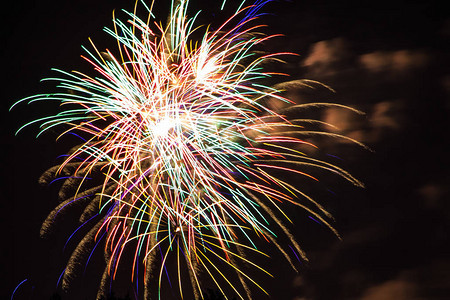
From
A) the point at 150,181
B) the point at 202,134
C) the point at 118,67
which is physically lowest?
the point at 150,181

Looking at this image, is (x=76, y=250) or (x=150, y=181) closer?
(x=150, y=181)

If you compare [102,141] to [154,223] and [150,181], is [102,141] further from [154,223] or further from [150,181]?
[154,223]

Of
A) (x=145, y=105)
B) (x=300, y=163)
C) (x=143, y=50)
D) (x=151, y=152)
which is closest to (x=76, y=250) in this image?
(x=151, y=152)

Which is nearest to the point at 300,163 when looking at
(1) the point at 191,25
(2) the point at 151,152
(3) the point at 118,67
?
(2) the point at 151,152

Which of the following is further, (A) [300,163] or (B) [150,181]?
(A) [300,163]

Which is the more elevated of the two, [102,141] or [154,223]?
[102,141]

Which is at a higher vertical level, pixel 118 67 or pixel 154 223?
pixel 118 67

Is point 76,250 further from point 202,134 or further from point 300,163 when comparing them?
point 300,163

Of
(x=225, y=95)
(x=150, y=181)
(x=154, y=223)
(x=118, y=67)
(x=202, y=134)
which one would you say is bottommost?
(x=154, y=223)
